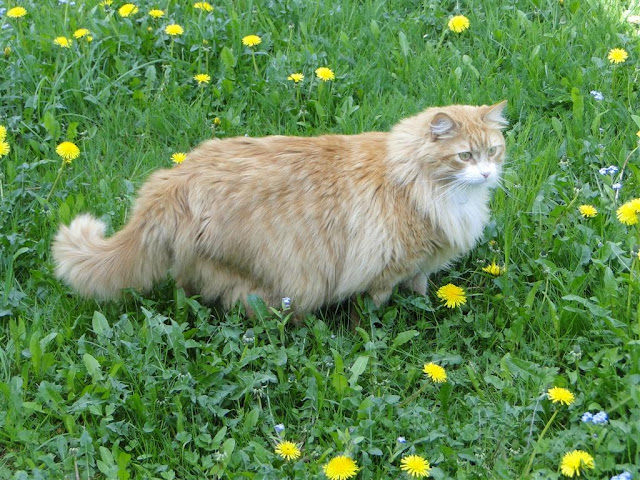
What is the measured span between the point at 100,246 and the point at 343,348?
114 cm

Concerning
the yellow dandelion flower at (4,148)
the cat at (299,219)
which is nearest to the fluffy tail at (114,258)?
the cat at (299,219)

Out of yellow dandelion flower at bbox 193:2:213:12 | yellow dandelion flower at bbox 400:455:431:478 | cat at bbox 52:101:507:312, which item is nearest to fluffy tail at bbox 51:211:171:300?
cat at bbox 52:101:507:312

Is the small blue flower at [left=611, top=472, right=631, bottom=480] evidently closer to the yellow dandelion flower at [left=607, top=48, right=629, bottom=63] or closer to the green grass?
the green grass

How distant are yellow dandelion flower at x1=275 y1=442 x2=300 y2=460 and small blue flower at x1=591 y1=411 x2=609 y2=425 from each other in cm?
106

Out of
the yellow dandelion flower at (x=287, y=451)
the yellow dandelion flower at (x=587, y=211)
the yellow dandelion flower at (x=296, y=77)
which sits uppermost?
the yellow dandelion flower at (x=296, y=77)

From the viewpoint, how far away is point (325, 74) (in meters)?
5.25

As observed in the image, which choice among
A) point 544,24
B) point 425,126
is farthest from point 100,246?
point 544,24

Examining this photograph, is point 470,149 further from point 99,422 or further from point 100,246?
point 99,422

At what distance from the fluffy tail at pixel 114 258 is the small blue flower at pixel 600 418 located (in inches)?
72.3

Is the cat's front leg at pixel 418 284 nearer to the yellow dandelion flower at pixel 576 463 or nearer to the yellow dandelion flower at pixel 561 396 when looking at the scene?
the yellow dandelion flower at pixel 561 396

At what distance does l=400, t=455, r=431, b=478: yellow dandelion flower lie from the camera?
3.30 m

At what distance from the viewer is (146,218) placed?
395 cm

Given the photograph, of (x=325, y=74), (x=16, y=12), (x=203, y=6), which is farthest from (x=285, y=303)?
(x=16, y=12)

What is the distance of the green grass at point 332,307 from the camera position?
352 centimetres
